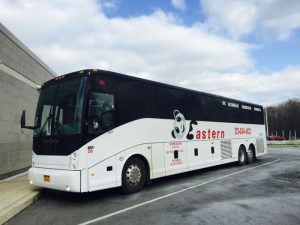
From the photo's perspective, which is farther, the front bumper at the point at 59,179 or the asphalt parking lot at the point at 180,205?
the front bumper at the point at 59,179

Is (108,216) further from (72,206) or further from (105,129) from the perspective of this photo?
(105,129)

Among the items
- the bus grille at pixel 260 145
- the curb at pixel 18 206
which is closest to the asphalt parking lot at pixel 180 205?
the curb at pixel 18 206

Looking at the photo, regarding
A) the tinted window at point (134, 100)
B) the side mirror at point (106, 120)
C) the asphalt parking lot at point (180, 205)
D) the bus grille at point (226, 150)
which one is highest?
the tinted window at point (134, 100)

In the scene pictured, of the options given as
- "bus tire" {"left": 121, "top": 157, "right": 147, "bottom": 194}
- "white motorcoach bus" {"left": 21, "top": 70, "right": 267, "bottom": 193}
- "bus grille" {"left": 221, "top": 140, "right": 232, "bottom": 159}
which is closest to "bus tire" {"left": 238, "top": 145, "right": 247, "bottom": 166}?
"bus grille" {"left": 221, "top": 140, "right": 232, "bottom": 159}

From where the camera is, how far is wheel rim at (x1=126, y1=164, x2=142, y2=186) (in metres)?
7.80

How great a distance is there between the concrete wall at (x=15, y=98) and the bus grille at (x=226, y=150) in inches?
354

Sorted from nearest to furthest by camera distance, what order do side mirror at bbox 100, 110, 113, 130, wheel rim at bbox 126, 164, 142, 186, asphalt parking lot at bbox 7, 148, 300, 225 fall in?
asphalt parking lot at bbox 7, 148, 300, 225 → side mirror at bbox 100, 110, 113, 130 → wheel rim at bbox 126, 164, 142, 186

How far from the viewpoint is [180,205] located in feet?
21.0

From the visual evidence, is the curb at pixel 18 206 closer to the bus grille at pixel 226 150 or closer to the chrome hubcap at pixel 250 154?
the bus grille at pixel 226 150

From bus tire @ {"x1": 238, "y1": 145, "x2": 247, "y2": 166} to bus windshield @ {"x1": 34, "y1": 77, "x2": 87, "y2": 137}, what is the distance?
33.0 feet

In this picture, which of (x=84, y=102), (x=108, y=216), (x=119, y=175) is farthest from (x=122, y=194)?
(x=84, y=102)

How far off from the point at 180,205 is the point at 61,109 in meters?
3.83

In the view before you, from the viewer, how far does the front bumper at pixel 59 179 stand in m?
6.49

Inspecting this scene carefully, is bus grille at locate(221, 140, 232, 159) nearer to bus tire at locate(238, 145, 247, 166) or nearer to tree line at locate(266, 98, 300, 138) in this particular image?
bus tire at locate(238, 145, 247, 166)
